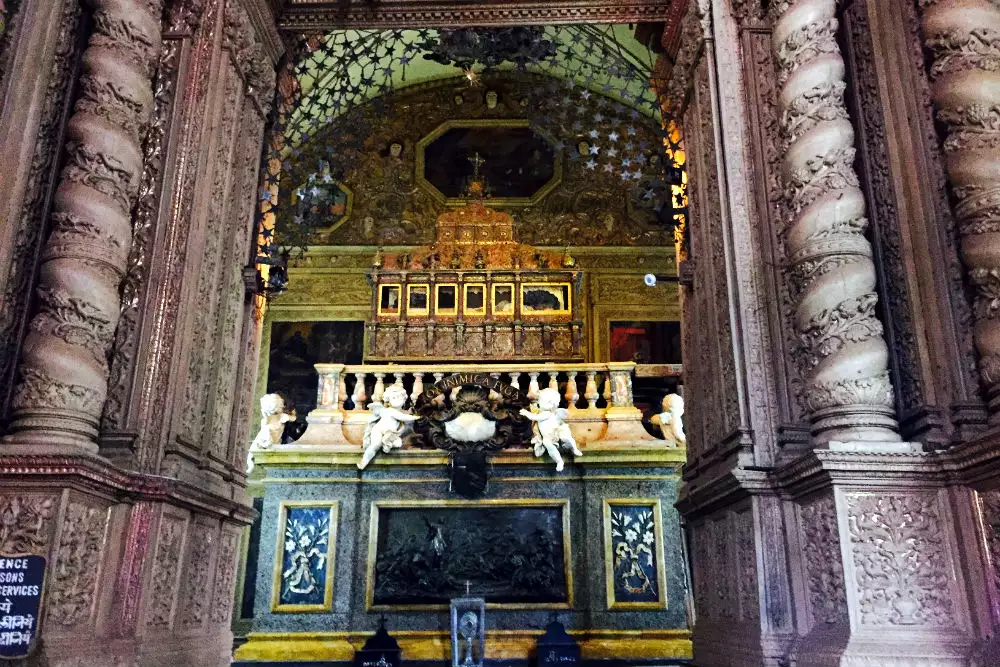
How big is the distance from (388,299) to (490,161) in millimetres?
3125

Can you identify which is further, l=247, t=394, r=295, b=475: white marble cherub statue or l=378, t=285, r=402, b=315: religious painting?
l=378, t=285, r=402, b=315: religious painting

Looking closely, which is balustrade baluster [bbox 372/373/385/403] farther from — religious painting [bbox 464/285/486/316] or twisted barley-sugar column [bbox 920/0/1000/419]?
twisted barley-sugar column [bbox 920/0/1000/419]

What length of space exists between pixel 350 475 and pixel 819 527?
512cm

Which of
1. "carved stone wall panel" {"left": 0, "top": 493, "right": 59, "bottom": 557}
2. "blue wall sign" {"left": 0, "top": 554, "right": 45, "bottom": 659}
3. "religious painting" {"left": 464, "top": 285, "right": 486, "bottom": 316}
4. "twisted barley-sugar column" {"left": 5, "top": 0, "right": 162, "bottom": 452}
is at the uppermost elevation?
"religious painting" {"left": 464, "top": 285, "right": 486, "bottom": 316}

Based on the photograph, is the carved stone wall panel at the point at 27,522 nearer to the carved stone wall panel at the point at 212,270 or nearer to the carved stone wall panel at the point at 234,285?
the carved stone wall panel at the point at 212,270

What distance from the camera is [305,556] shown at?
744cm

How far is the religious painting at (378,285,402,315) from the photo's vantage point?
40.0 ft

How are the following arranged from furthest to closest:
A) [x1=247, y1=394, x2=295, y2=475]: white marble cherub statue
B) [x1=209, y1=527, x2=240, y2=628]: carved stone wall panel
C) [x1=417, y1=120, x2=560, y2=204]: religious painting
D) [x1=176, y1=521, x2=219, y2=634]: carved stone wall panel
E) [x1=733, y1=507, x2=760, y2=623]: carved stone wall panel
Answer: [x1=417, y1=120, x2=560, y2=204]: religious painting
[x1=247, y1=394, x2=295, y2=475]: white marble cherub statue
[x1=209, y1=527, x2=240, y2=628]: carved stone wall panel
[x1=176, y1=521, x2=219, y2=634]: carved stone wall panel
[x1=733, y1=507, x2=760, y2=623]: carved stone wall panel

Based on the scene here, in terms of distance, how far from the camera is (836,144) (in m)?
3.82

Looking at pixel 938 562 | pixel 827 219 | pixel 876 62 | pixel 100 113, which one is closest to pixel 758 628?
pixel 938 562

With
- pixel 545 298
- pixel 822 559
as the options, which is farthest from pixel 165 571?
pixel 545 298

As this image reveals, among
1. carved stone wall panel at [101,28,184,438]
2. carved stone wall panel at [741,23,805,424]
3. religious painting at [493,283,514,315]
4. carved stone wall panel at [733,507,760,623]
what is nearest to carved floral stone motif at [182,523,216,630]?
carved stone wall panel at [101,28,184,438]

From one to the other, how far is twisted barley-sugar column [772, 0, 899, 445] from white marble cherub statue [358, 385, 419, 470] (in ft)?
14.5

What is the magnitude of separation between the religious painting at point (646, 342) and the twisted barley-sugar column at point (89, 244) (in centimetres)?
955
